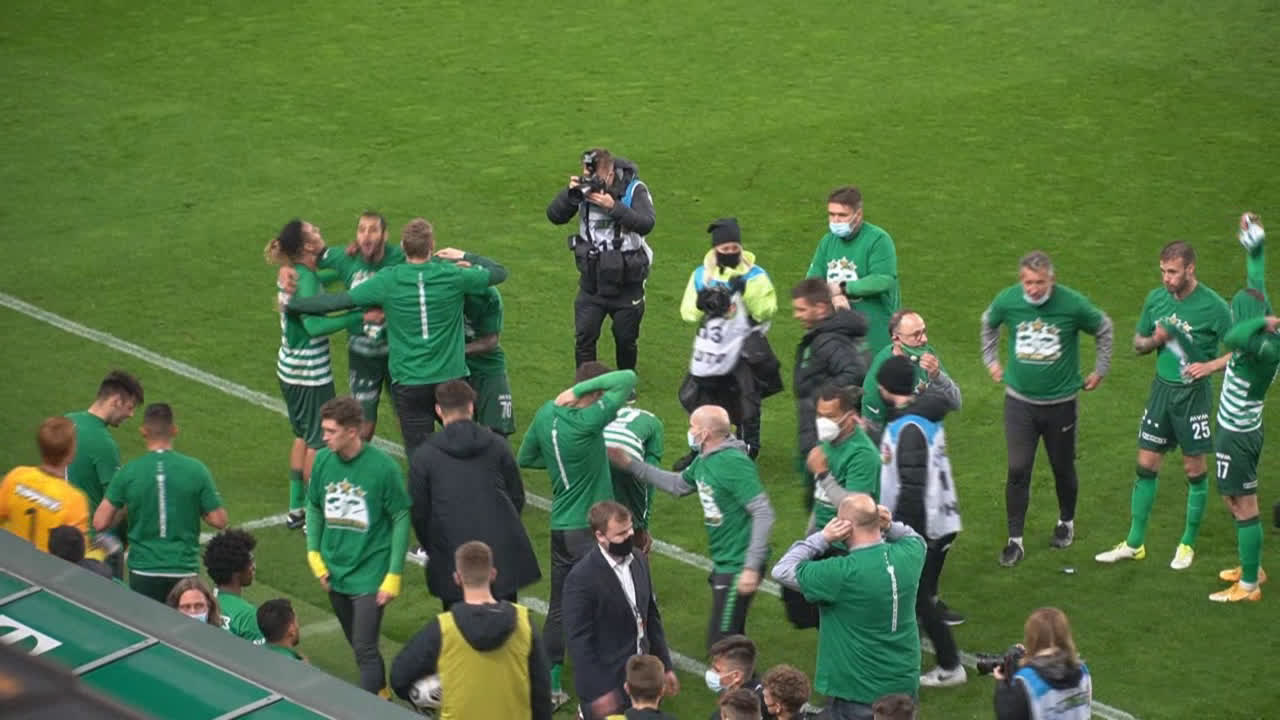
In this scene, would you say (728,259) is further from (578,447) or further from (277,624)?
(277,624)

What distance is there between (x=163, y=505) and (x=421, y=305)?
2263mm

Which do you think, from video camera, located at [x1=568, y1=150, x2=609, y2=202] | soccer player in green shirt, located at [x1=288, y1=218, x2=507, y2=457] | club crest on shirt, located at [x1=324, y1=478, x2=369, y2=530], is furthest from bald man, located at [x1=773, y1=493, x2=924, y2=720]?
video camera, located at [x1=568, y1=150, x2=609, y2=202]

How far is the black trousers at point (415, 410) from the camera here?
1014 cm

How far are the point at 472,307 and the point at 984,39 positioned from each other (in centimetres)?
1191

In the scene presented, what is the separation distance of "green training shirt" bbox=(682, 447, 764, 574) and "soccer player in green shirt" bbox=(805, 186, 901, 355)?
2.84 m

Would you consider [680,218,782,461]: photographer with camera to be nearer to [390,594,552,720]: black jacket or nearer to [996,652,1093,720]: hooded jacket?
[390,594,552,720]: black jacket

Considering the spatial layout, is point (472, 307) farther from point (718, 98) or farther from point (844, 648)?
point (718, 98)

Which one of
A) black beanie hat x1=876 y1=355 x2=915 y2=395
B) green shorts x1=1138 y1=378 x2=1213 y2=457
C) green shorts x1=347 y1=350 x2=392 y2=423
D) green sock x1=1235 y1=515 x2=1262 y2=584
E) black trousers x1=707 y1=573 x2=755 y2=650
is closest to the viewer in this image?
black trousers x1=707 y1=573 x2=755 y2=650

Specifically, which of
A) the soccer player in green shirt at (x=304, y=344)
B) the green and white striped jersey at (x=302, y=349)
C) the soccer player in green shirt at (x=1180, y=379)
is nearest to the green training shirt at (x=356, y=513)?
the soccer player in green shirt at (x=304, y=344)

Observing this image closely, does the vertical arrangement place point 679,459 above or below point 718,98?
below

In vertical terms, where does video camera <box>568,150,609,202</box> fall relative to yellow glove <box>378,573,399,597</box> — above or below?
above

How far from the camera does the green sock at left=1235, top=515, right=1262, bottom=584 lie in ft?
31.1

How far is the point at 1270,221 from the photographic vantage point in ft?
51.2

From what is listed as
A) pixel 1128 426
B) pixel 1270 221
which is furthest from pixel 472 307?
pixel 1270 221
